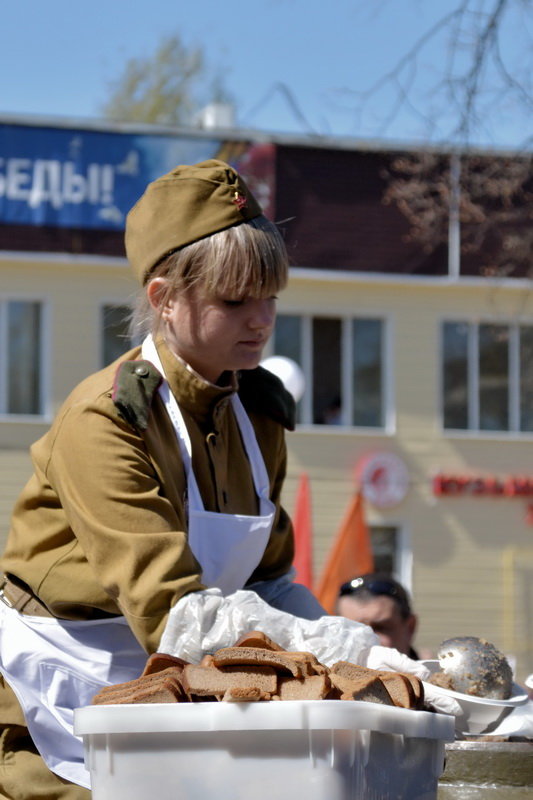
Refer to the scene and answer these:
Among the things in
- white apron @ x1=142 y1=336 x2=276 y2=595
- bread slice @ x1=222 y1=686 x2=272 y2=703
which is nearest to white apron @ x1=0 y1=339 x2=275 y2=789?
white apron @ x1=142 y1=336 x2=276 y2=595

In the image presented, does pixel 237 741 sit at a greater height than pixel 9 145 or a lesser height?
lesser

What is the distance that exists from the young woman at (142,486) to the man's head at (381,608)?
2.62m

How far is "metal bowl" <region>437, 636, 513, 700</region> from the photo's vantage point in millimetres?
2770

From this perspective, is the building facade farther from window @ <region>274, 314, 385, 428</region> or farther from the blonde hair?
the blonde hair

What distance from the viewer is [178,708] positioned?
192 centimetres

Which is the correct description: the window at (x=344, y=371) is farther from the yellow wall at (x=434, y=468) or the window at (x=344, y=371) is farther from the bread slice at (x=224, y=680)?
the bread slice at (x=224, y=680)

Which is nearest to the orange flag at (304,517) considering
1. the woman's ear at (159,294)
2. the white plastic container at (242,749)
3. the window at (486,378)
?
the window at (486,378)

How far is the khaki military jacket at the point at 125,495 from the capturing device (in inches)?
92.5

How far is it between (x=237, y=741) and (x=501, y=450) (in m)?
17.4

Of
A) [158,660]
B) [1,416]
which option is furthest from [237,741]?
[1,416]

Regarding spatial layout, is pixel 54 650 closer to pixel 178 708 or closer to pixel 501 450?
pixel 178 708

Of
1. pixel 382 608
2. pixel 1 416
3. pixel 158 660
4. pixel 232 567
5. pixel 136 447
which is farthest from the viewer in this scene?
pixel 1 416

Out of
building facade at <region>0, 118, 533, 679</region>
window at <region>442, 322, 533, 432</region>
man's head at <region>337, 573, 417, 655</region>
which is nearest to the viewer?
man's head at <region>337, 573, 417, 655</region>

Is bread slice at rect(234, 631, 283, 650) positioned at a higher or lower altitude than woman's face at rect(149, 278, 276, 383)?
lower
